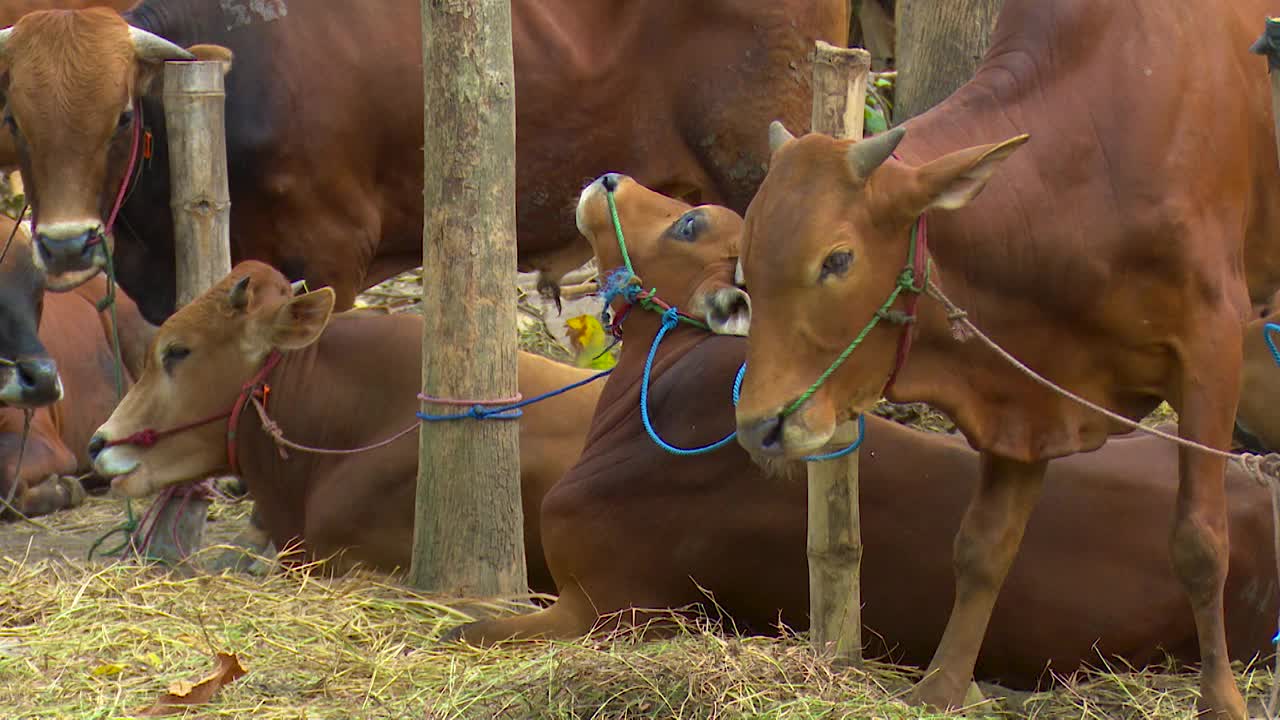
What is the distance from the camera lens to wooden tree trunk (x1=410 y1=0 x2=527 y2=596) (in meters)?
5.29

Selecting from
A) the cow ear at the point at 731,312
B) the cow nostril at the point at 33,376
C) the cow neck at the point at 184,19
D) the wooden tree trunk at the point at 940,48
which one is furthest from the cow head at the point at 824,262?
the cow nostril at the point at 33,376

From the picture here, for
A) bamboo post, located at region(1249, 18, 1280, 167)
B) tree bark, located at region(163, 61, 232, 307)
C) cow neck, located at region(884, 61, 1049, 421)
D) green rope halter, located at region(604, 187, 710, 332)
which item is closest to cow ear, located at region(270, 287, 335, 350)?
tree bark, located at region(163, 61, 232, 307)

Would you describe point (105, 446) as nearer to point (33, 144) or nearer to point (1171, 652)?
point (33, 144)

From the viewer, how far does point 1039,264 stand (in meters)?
4.09

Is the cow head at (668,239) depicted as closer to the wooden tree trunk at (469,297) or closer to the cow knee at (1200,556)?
the wooden tree trunk at (469,297)

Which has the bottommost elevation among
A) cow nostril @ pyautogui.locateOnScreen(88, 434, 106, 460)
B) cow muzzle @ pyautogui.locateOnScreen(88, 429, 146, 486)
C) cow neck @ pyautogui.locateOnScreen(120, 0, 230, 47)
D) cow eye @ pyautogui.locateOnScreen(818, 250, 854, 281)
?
cow muzzle @ pyautogui.locateOnScreen(88, 429, 146, 486)

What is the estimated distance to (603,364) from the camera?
8.08 m

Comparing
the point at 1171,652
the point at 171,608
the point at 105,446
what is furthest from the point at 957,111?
the point at 105,446

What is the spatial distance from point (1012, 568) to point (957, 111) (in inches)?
45.6

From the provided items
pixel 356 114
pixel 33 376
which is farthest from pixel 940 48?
pixel 33 376

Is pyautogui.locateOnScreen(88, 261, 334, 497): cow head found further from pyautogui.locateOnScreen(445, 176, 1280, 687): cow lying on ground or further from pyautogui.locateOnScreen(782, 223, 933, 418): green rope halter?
pyautogui.locateOnScreen(782, 223, 933, 418): green rope halter

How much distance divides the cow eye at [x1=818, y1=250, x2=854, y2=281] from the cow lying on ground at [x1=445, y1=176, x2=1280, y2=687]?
0.84 metres

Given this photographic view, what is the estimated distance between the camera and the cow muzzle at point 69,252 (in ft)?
19.6

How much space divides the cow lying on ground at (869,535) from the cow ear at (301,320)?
113 centimetres
